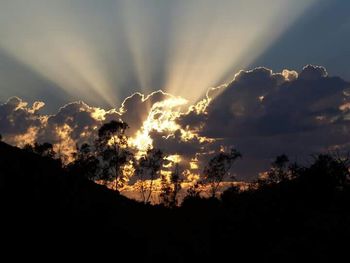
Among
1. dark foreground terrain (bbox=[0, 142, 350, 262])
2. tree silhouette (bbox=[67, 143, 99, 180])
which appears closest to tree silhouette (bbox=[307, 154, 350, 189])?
dark foreground terrain (bbox=[0, 142, 350, 262])

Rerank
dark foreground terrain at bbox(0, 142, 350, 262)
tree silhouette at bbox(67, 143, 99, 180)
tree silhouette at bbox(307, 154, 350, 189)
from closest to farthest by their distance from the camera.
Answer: dark foreground terrain at bbox(0, 142, 350, 262) → tree silhouette at bbox(307, 154, 350, 189) → tree silhouette at bbox(67, 143, 99, 180)

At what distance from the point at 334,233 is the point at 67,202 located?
47.5ft

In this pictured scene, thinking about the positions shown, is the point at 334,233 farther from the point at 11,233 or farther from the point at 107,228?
the point at 11,233

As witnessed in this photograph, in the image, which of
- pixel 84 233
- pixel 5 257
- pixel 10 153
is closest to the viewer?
pixel 5 257

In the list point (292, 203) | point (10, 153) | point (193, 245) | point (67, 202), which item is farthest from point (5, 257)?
point (10, 153)

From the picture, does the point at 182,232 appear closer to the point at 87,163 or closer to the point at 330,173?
the point at 330,173

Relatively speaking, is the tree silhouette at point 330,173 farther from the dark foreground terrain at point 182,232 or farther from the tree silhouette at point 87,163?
the tree silhouette at point 87,163

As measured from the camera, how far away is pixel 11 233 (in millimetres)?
24797

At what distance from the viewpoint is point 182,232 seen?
124 feet

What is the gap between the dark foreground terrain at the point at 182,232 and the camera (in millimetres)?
25797

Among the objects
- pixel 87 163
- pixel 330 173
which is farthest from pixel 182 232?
pixel 87 163

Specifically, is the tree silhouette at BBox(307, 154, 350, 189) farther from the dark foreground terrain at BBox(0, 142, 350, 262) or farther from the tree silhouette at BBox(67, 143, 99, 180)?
A: the tree silhouette at BBox(67, 143, 99, 180)

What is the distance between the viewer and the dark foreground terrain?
25797mm

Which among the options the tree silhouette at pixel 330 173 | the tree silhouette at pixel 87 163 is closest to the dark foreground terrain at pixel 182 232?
the tree silhouette at pixel 330 173
